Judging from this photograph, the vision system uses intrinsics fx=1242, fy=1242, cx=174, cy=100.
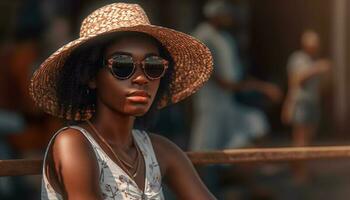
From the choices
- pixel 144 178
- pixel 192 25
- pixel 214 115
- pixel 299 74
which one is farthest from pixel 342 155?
pixel 192 25

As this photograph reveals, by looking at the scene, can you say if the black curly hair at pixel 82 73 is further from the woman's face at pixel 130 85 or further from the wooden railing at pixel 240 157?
the wooden railing at pixel 240 157

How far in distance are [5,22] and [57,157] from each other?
7.93 m

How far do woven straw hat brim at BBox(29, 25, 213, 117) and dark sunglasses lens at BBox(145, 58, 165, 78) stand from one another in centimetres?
10

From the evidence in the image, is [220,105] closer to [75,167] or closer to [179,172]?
[179,172]

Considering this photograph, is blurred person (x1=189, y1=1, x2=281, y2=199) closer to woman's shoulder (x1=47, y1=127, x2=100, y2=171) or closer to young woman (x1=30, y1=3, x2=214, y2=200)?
young woman (x1=30, y1=3, x2=214, y2=200)

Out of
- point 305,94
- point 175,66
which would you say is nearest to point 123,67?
point 175,66

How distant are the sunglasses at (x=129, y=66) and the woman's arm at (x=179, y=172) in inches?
13.4

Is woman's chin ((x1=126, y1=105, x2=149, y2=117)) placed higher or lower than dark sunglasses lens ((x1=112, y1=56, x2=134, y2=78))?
lower

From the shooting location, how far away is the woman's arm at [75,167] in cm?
356

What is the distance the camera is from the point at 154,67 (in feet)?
12.2

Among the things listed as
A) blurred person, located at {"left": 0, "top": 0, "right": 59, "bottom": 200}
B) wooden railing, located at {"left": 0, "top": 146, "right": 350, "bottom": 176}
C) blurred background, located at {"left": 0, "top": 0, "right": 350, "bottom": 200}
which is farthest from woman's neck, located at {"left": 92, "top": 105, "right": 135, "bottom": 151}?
blurred person, located at {"left": 0, "top": 0, "right": 59, "bottom": 200}

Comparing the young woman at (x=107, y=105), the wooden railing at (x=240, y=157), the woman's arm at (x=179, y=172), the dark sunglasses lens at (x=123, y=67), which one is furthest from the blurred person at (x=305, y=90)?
the dark sunglasses lens at (x=123, y=67)

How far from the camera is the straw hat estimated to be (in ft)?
12.2

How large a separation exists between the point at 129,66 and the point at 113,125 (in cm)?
21
